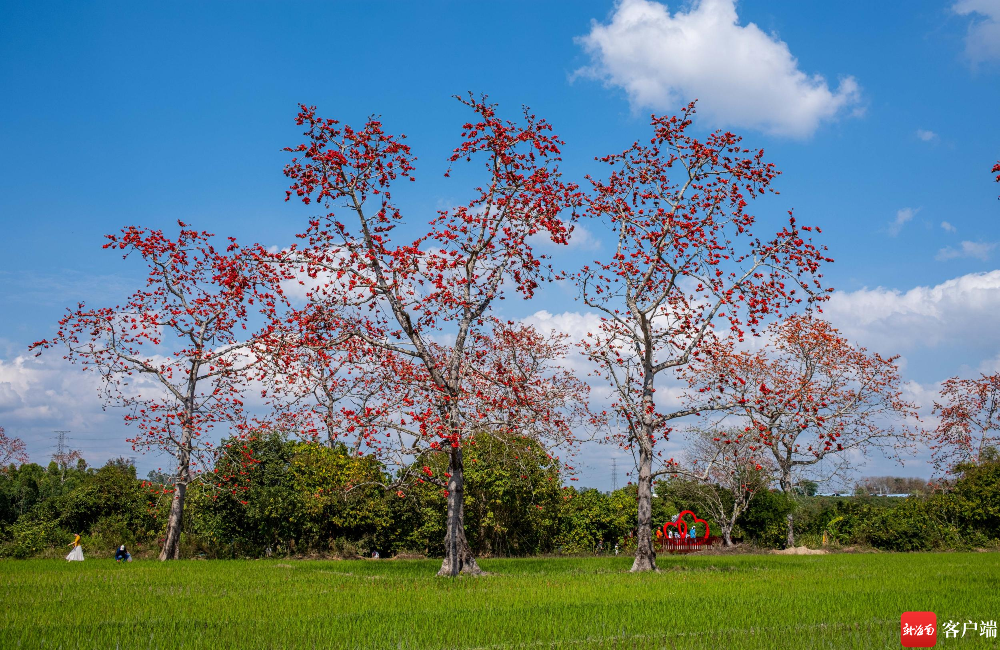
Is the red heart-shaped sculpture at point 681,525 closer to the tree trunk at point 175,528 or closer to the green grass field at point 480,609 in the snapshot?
the green grass field at point 480,609

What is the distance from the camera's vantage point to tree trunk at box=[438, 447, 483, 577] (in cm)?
1648

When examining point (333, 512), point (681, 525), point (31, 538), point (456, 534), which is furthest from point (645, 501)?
point (31, 538)

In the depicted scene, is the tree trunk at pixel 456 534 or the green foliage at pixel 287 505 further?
the green foliage at pixel 287 505

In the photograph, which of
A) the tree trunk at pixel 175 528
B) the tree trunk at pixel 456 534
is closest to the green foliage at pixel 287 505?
the tree trunk at pixel 175 528

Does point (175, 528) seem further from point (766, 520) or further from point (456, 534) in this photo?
point (766, 520)

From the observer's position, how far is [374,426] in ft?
52.5

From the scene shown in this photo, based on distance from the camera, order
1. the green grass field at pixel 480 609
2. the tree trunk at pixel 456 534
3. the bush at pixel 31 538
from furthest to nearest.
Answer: the bush at pixel 31 538, the tree trunk at pixel 456 534, the green grass field at pixel 480 609

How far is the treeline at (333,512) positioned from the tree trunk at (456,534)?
230 inches

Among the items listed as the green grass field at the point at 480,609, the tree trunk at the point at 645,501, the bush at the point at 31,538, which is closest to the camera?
the green grass field at the point at 480,609

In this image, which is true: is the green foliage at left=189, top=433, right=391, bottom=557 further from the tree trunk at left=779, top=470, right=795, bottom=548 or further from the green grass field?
the tree trunk at left=779, top=470, right=795, bottom=548

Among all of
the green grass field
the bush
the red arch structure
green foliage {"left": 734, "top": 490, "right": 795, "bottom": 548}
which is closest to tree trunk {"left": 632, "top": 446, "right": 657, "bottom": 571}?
the green grass field

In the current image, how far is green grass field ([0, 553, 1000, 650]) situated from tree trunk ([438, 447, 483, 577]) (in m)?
0.70

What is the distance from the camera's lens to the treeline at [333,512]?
25.5 m

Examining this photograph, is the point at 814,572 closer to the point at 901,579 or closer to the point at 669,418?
the point at 901,579
